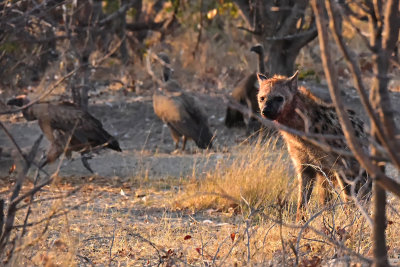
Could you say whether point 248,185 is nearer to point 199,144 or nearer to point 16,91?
point 199,144

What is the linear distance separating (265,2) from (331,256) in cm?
608

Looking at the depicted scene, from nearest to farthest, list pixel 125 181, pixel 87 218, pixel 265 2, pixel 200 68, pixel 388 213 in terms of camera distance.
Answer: pixel 388 213 < pixel 87 218 < pixel 125 181 < pixel 265 2 < pixel 200 68

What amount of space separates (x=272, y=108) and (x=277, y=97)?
9 cm

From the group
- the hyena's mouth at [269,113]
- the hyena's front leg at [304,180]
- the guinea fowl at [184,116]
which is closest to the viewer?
the hyena's mouth at [269,113]

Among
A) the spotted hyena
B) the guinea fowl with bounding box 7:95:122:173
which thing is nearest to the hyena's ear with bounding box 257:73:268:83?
the spotted hyena

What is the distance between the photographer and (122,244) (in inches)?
169

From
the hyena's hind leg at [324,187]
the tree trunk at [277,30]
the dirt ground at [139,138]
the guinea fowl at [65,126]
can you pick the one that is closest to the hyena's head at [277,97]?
the hyena's hind leg at [324,187]

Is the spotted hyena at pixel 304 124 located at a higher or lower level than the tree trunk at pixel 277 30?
higher

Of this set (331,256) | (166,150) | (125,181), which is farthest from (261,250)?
(166,150)

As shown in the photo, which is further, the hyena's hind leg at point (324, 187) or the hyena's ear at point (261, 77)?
the hyena's ear at point (261, 77)

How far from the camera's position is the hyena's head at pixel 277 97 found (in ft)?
15.6

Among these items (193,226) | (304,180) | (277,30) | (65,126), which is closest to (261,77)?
(304,180)

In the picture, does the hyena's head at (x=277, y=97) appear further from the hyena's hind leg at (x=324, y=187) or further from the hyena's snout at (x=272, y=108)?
the hyena's hind leg at (x=324, y=187)

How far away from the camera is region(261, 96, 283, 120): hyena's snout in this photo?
15.6ft
